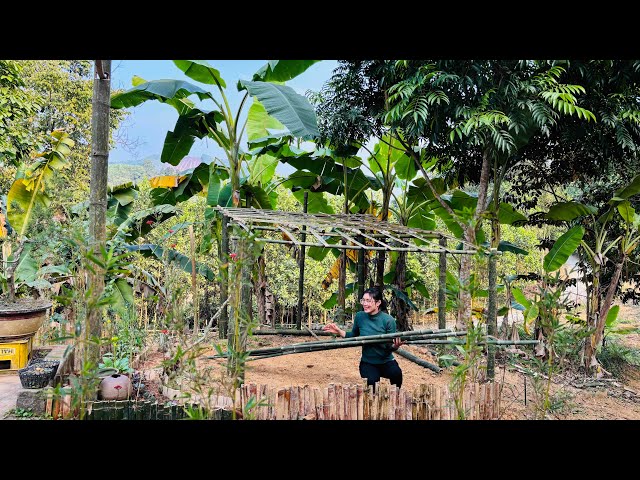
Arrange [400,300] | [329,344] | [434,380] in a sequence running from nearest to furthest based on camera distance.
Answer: [329,344]
[434,380]
[400,300]

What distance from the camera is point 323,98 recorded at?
492 centimetres

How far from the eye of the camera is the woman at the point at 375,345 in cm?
310

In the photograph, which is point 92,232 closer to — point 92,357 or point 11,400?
point 92,357

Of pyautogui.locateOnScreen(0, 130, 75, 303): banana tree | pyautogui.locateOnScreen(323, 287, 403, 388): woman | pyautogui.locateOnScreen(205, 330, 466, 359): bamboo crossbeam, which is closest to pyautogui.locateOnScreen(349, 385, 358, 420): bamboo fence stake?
pyautogui.locateOnScreen(205, 330, 466, 359): bamboo crossbeam

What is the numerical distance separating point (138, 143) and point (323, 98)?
14.3 ft

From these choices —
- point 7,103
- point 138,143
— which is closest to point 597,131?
point 7,103

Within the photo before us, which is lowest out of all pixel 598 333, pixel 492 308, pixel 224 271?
pixel 598 333

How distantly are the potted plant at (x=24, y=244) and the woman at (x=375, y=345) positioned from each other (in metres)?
2.18

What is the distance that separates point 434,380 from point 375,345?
118 centimetres

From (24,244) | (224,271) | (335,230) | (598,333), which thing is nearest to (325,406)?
(224,271)

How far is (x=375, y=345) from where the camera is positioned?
3113 millimetres

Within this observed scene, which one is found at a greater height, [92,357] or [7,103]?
[7,103]

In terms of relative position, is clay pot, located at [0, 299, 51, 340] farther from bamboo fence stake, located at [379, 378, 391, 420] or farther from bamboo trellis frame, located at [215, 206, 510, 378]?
bamboo fence stake, located at [379, 378, 391, 420]

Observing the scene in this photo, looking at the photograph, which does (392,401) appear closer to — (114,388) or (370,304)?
(370,304)
